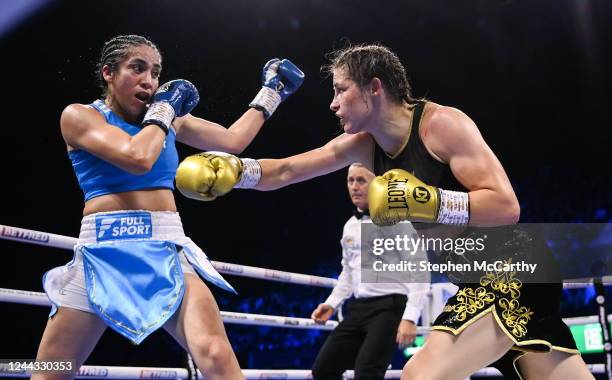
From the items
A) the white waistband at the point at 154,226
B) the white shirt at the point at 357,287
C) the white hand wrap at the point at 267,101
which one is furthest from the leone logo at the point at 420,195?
the white shirt at the point at 357,287

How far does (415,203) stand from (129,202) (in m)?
0.80

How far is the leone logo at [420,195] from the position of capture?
1727 mm

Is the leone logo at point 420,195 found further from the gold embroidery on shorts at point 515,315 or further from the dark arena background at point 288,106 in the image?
the dark arena background at point 288,106

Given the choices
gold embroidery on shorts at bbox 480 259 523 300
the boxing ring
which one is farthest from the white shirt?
gold embroidery on shorts at bbox 480 259 523 300

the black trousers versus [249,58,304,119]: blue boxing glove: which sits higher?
[249,58,304,119]: blue boxing glove

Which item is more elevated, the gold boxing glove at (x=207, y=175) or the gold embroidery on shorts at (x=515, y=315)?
the gold boxing glove at (x=207, y=175)

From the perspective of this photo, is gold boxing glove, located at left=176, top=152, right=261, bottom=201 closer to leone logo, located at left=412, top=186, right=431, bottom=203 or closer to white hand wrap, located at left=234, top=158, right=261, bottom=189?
white hand wrap, located at left=234, top=158, right=261, bottom=189

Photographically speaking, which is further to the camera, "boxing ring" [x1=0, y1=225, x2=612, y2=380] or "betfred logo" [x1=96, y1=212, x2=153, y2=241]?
"boxing ring" [x1=0, y1=225, x2=612, y2=380]

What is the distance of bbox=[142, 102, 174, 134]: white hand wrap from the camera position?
1.92 m

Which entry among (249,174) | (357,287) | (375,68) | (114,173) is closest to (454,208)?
(375,68)

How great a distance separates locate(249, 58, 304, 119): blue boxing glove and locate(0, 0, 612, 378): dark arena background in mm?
2873

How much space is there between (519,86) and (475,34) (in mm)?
993

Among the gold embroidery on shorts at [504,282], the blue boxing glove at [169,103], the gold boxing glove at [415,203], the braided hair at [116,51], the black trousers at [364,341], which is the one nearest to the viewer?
the gold boxing glove at [415,203]

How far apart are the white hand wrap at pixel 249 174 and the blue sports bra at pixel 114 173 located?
8.2 inches
